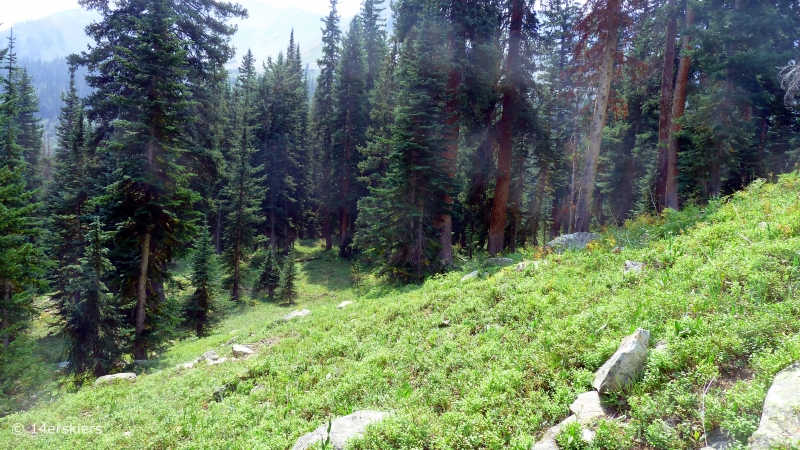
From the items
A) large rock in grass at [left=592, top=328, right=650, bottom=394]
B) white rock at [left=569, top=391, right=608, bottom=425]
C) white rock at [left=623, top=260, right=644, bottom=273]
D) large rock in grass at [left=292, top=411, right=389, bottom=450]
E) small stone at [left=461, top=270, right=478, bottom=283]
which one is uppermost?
white rock at [left=623, top=260, right=644, bottom=273]

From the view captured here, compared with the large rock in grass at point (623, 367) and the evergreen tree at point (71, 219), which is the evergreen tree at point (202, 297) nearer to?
the evergreen tree at point (71, 219)

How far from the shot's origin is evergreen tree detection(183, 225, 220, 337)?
1831 centimetres

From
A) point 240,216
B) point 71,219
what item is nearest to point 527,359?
point 240,216

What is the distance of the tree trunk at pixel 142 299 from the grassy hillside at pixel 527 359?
363 cm

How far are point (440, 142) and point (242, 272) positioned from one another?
58.2 feet

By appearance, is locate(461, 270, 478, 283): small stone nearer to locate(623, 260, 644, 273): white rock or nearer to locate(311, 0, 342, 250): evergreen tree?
locate(623, 260, 644, 273): white rock

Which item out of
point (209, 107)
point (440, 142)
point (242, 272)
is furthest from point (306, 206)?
point (440, 142)

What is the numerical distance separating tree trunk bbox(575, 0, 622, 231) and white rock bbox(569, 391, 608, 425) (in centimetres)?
976

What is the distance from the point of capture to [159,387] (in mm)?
8961

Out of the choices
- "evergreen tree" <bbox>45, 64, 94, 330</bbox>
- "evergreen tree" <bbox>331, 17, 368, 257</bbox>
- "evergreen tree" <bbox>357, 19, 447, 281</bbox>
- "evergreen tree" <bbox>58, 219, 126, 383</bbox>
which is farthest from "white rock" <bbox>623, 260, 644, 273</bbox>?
"evergreen tree" <bbox>331, 17, 368, 257</bbox>

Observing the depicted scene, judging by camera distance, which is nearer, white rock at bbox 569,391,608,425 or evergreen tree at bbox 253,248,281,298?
white rock at bbox 569,391,608,425

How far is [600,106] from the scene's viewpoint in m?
12.7

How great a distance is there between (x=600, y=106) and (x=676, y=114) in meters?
6.35

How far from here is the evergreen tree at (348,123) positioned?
108ft
